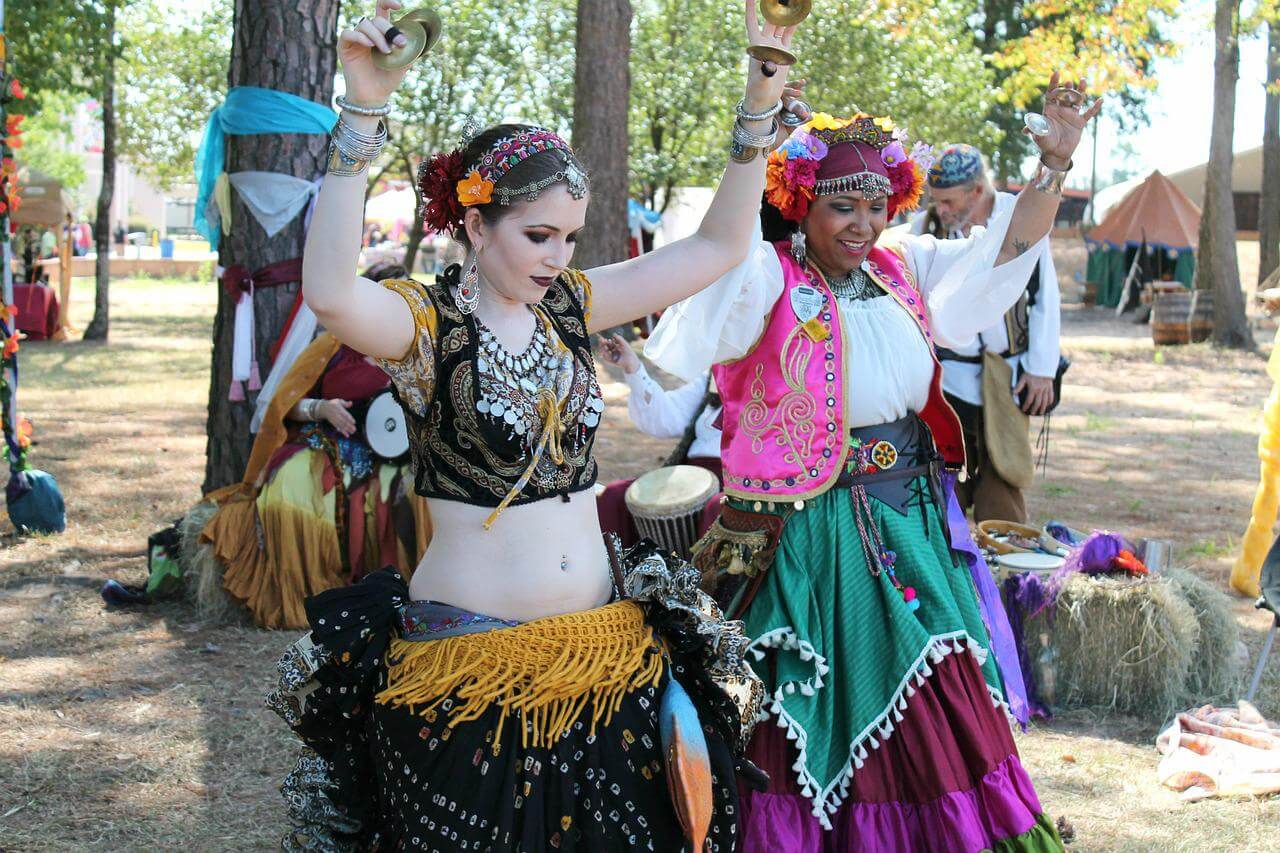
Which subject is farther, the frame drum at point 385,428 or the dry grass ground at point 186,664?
the frame drum at point 385,428

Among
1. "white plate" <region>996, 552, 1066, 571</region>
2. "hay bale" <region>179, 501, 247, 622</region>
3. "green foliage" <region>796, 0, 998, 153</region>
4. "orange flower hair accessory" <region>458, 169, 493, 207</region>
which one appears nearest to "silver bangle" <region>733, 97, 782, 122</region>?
"orange flower hair accessory" <region>458, 169, 493, 207</region>

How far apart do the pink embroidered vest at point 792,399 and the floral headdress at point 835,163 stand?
0.18m

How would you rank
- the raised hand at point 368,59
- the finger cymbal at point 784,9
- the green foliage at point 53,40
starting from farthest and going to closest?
the green foliage at point 53,40, the finger cymbal at point 784,9, the raised hand at point 368,59

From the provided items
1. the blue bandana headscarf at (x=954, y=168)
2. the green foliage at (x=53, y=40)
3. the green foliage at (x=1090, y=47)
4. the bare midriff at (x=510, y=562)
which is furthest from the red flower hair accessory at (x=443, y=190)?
the green foliage at (x=1090, y=47)

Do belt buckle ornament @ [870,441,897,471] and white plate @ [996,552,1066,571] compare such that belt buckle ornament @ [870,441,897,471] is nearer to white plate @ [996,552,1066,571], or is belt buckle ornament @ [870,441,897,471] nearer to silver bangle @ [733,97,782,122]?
silver bangle @ [733,97,782,122]

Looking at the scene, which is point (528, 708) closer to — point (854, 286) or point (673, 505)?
point (854, 286)

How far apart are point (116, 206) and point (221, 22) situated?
48.7 metres

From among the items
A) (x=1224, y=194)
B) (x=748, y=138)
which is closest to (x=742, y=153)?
(x=748, y=138)

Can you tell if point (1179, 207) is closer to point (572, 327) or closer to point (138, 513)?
point (138, 513)

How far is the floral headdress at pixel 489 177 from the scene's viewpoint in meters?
2.71

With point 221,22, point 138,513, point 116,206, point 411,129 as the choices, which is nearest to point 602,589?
point 138,513

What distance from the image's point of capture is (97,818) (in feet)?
13.2

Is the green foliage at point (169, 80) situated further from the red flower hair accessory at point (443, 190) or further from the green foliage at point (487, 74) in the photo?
the red flower hair accessory at point (443, 190)

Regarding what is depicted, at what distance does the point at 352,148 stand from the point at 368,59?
0.52 ft
